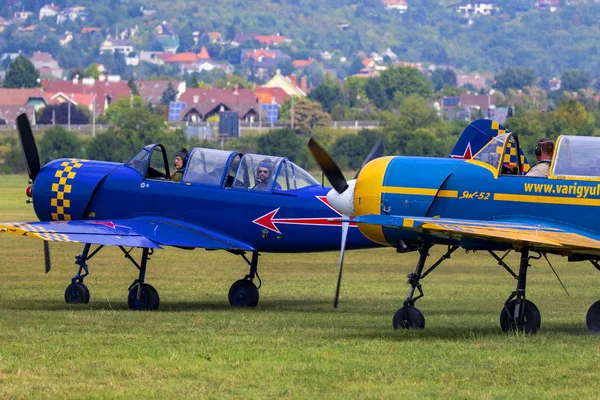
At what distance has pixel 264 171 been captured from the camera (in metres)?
17.1

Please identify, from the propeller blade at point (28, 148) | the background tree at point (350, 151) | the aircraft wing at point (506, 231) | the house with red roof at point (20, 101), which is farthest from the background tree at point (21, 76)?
the aircraft wing at point (506, 231)

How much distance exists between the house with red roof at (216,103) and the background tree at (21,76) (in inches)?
924

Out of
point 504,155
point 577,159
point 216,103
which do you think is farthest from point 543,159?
point 216,103

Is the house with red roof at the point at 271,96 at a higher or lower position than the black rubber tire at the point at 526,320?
lower

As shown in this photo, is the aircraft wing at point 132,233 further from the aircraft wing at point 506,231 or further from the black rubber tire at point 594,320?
the black rubber tire at point 594,320

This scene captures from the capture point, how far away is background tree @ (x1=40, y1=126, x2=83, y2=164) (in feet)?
244

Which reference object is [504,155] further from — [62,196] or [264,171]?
[62,196]

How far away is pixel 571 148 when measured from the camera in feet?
43.8

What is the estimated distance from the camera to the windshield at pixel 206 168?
680 inches

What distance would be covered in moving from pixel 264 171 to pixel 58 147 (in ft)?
196

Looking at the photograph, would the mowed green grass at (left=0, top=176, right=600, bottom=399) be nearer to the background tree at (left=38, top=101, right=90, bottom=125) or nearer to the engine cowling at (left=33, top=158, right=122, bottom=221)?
the engine cowling at (left=33, top=158, right=122, bottom=221)

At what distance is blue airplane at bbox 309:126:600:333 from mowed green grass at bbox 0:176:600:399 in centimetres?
78

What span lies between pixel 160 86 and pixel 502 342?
581 ft

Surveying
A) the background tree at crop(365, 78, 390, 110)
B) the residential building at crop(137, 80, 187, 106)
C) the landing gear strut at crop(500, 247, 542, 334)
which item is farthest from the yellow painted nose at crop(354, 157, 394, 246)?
the residential building at crop(137, 80, 187, 106)
